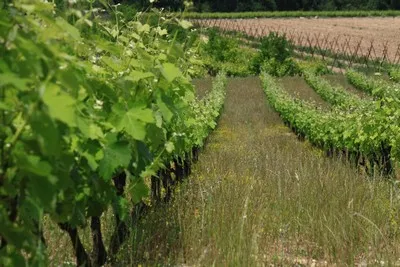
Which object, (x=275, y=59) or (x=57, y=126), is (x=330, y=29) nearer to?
(x=275, y=59)

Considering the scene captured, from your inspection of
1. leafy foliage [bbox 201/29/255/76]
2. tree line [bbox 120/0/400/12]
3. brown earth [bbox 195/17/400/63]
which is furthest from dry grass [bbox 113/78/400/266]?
tree line [bbox 120/0/400/12]

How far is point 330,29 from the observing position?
236 feet

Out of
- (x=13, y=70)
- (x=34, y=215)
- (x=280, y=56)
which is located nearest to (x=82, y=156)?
(x=34, y=215)

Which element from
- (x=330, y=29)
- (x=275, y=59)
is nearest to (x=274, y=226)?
(x=275, y=59)

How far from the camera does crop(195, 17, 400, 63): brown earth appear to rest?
6272 cm

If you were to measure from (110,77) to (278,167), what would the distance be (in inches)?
182

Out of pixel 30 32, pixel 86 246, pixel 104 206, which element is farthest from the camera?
pixel 86 246

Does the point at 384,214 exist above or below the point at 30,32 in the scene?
below

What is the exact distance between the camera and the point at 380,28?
73.9 m

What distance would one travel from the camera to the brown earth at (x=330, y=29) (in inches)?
2469

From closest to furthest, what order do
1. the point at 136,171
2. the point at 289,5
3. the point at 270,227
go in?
the point at 136,171, the point at 270,227, the point at 289,5

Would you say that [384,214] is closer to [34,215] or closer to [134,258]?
[134,258]

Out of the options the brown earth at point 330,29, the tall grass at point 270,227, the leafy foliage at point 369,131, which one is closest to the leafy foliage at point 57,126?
the tall grass at point 270,227

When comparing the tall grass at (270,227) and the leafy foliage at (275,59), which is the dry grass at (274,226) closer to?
the tall grass at (270,227)
